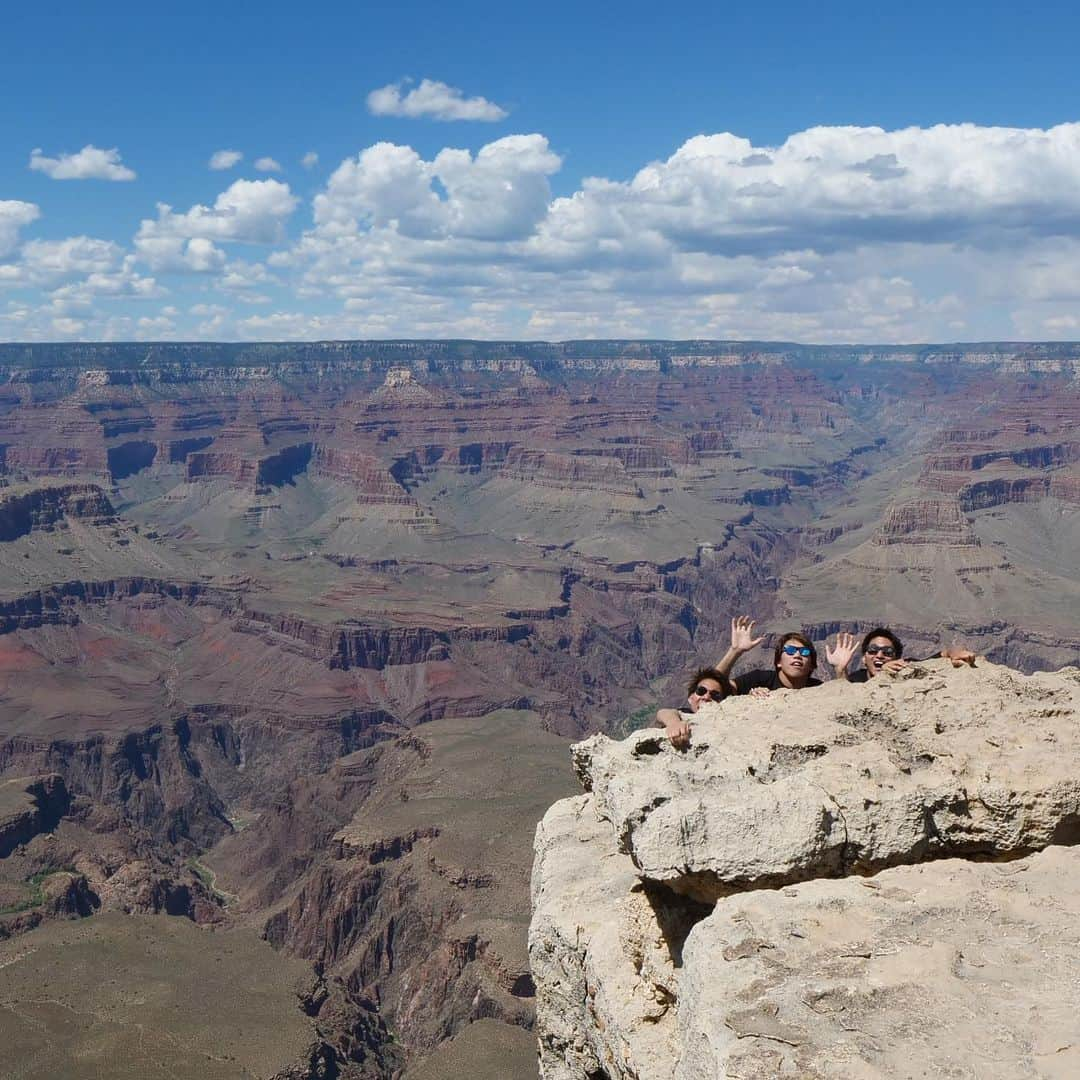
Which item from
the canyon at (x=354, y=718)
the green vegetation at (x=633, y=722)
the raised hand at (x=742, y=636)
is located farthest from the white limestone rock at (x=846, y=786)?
the green vegetation at (x=633, y=722)

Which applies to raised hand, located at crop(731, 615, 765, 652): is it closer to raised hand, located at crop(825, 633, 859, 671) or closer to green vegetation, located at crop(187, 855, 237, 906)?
raised hand, located at crop(825, 633, 859, 671)

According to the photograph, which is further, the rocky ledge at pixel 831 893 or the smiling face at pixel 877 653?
the smiling face at pixel 877 653

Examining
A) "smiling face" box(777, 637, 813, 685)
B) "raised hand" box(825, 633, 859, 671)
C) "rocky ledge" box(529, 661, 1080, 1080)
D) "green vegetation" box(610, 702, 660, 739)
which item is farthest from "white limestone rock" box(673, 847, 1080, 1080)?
"green vegetation" box(610, 702, 660, 739)

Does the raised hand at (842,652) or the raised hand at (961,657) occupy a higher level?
the raised hand at (961,657)

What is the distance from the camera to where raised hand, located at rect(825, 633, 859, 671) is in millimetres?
13555

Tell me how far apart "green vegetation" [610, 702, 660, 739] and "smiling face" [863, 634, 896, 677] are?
121m

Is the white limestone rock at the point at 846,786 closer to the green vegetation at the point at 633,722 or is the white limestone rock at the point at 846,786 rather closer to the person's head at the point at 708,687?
the person's head at the point at 708,687

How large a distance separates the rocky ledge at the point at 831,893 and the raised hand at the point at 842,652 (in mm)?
1123

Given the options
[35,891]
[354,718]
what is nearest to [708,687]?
[35,891]

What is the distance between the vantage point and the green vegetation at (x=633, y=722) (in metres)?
135

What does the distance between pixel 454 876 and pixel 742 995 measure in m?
63.3

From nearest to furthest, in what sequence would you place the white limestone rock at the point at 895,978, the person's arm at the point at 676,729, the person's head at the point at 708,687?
the white limestone rock at the point at 895,978 < the person's arm at the point at 676,729 < the person's head at the point at 708,687

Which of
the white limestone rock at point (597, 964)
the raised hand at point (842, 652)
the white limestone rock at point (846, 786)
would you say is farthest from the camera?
the raised hand at point (842, 652)

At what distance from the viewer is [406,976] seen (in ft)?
225
